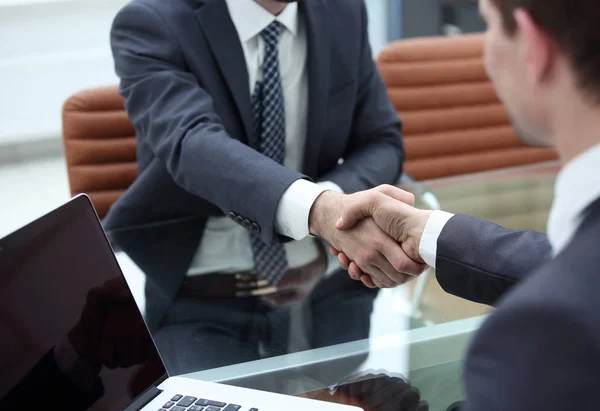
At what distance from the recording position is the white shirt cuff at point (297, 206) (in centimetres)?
138

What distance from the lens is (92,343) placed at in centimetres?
90

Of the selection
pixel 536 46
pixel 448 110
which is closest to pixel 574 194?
pixel 536 46

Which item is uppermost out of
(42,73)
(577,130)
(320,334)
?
(577,130)

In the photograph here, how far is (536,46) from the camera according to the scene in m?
0.63

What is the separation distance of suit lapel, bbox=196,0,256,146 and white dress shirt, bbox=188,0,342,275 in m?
0.03

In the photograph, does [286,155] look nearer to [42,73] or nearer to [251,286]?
[251,286]

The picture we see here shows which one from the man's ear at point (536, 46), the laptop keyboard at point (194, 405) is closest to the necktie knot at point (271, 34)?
the laptop keyboard at point (194, 405)

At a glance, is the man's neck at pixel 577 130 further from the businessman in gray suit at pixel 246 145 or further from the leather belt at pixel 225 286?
the leather belt at pixel 225 286

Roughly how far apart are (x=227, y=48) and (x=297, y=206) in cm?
46

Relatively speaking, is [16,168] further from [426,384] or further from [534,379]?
[534,379]

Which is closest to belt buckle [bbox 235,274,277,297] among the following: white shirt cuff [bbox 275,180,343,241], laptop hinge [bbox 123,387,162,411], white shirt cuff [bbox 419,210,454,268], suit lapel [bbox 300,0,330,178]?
white shirt cuff [bbox 275,180,343,241]

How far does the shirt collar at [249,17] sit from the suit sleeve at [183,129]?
0.48 ft

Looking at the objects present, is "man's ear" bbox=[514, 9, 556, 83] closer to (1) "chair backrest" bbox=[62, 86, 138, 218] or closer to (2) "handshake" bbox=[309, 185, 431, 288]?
(2) "handshake" bbox=[309, 185, 431, 288]

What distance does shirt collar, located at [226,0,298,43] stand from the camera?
1.66 metres
